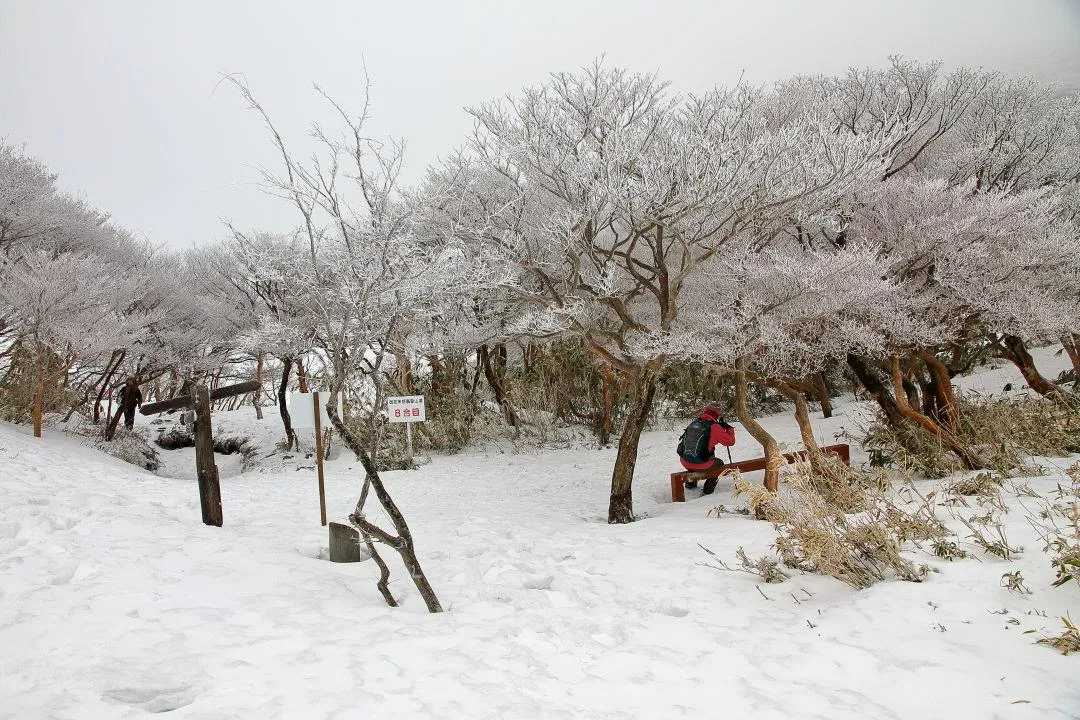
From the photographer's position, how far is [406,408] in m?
11.4

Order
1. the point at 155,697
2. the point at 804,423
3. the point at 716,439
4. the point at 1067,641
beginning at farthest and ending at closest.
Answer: the point at 716,439
the point at 804,423
the point at 1067,641
the point at 155,697

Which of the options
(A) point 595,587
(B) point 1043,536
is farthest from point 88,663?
(B) point 1043,536

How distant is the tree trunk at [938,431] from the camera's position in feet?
20.9

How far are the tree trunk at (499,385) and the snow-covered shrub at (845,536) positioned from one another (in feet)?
30.2

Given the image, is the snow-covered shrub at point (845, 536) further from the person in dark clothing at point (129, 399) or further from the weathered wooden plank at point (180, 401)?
the person in dark clothing at point (129, 399)

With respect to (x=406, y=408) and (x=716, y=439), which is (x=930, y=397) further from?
(x=406, y=408)

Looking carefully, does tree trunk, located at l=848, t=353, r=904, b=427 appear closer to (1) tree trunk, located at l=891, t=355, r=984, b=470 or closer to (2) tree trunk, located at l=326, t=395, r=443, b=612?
(1) tree trunk, located at l=891, t=355, r=984, b=470

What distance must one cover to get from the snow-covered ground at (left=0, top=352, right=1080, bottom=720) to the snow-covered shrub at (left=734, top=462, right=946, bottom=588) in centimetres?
16

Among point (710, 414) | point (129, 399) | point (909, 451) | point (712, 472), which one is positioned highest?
point (129, 399)

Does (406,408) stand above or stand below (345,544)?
above

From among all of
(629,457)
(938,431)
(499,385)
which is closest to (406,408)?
(499,385)

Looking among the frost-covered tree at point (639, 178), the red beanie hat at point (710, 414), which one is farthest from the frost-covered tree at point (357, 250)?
the red beanie hat at point (710, 414)

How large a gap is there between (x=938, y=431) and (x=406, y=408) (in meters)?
8.06

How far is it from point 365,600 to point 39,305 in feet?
36.3
